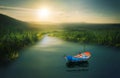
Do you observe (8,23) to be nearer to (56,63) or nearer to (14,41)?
(14,41)

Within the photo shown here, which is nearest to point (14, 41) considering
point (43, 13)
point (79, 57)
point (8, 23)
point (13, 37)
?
point (13, 37)

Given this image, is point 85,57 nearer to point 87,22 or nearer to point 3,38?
point 87,22

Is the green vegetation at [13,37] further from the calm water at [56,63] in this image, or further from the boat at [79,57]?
the boat at [79,57]

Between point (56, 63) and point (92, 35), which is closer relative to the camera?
point (56, 63)

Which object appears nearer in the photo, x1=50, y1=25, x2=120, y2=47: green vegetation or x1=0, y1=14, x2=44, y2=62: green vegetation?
x1=0, y1=14, x2=44, y2=62: green vegetation

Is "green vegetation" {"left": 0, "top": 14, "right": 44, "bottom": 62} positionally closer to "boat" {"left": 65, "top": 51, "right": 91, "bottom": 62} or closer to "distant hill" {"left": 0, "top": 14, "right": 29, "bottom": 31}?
"distant hill" {"left": 0, "top": 14, "right": 29, "bottom": 31}

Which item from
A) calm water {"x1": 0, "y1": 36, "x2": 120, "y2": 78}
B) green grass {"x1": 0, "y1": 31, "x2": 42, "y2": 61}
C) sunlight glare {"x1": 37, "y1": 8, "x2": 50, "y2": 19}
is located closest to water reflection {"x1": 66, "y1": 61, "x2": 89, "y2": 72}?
calm water {"x1": 0, "y1": 36, "x2": 120, "y2": 78}

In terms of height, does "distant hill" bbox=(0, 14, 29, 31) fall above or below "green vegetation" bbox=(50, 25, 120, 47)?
above
